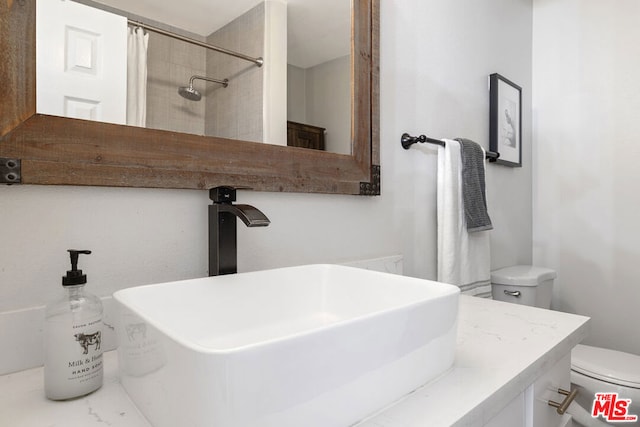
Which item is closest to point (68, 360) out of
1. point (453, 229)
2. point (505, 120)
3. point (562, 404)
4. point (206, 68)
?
Answer: point (206, 68)

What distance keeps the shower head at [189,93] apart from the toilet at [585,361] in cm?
150

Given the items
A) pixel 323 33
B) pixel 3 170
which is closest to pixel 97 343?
pixel 3 170

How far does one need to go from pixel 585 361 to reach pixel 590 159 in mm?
1113

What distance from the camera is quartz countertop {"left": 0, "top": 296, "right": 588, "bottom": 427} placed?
0.45 meters

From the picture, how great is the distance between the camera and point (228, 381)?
0.33 m

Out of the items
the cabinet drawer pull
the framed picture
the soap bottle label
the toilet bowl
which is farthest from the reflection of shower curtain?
the toilet bowl

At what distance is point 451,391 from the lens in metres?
0.52

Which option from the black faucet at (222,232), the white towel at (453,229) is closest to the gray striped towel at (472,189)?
the white towel at (453,229)

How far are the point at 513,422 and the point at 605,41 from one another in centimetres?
218

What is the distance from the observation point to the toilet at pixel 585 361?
133 cm

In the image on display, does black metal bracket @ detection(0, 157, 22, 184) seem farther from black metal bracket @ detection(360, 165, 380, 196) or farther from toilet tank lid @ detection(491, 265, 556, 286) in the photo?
toilet tank lid @ detection(491, 265, 556, 286)

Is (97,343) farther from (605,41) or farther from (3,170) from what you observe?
(605,41)

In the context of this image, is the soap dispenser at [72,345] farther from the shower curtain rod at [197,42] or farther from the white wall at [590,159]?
the white wall at [590,159]

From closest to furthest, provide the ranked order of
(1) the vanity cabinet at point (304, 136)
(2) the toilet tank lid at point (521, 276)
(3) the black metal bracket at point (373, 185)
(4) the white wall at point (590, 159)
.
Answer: (1) the vanity cabinet at point (304, 136), (3) the black metal bracket at point (373, 185), (2) the toilet tank lid at point (521, 276), (4) the white wall at point (590, 159)
